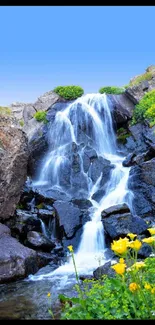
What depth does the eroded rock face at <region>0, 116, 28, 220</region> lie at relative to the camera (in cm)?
1095

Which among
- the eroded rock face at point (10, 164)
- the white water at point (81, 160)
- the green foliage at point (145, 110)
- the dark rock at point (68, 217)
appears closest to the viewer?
the white water at point (81, 160)

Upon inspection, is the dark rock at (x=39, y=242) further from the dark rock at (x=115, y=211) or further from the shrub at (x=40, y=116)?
the shrub at (x=40, y=116)

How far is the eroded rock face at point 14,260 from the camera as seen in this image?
878cm

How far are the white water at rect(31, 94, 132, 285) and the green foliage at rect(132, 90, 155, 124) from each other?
1442 mm

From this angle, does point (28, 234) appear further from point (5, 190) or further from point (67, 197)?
point (67, 197)

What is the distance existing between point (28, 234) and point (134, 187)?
15.5ft

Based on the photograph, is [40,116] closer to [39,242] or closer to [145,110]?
[145,110]

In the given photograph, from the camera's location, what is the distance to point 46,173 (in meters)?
15.8

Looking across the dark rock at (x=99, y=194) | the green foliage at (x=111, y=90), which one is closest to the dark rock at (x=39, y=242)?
the dark rock at (x=99, y=194)

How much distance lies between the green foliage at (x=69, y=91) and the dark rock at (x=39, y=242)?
38.6ft

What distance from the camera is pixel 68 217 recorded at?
11797 mm

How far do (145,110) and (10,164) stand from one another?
30.6ft

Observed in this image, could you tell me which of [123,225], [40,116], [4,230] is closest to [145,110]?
[40,116]
